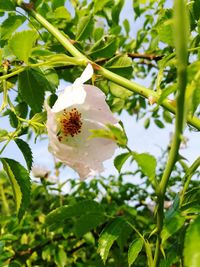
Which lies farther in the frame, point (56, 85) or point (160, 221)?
point (56, 85)

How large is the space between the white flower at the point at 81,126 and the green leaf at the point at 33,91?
0.26 ft

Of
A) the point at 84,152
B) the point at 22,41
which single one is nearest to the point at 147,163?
the point at 84,152

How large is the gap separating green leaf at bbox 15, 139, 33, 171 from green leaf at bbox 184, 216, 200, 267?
0.57 m

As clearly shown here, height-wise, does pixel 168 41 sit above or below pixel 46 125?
above

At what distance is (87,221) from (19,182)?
0.16 meters

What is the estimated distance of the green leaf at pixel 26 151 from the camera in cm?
98

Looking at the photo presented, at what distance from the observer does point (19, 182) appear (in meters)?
0.90

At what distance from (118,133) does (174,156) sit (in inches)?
3.0

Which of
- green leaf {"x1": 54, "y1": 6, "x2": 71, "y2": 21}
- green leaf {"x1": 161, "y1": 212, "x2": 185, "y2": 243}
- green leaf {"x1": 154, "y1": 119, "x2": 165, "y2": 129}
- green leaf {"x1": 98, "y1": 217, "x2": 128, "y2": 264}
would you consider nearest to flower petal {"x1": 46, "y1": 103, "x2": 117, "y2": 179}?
green leaf {"x1": 98, "y1": 217, "x2": 128, "y2": 264}


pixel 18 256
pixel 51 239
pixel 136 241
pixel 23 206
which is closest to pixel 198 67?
pixel 136 241

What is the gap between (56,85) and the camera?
1175 millimetres

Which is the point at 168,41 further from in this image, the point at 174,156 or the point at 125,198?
the point at 125,198

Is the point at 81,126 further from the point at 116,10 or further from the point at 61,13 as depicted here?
the point at 116,10

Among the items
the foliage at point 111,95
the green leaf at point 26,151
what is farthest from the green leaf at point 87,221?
the green leaf at point 26,151
